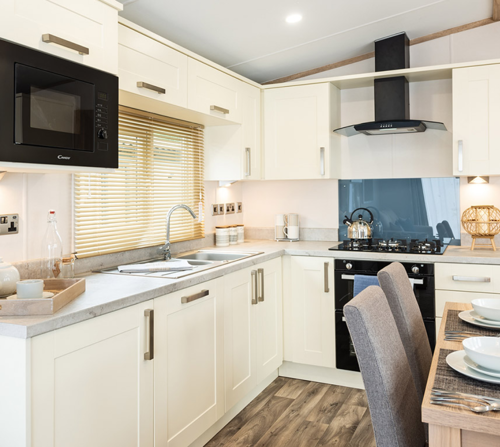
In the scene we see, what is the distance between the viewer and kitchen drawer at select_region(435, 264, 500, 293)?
288 centimetres

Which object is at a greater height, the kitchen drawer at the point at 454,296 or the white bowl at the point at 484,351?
the white bowl at the point at 484,351

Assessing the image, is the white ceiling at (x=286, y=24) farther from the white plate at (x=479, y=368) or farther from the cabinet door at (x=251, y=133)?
the white plate at (x=479, y=368)

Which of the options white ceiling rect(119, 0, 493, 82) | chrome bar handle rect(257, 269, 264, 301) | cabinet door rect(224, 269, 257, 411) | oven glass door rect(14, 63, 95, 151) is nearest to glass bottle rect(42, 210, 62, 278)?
oven glass door rect(14, 63, 95, 151)

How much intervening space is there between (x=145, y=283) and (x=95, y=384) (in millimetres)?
525

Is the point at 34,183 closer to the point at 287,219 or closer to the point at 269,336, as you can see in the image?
the point at 269,336

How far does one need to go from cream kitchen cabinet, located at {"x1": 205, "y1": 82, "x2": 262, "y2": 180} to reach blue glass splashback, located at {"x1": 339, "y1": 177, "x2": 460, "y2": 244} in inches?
33.3

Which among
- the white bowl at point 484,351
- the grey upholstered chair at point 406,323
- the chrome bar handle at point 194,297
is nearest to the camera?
the white bowl at point 484,351

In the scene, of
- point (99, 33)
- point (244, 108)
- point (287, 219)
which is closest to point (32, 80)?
point (99, 33)

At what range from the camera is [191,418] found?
2328 millimetres

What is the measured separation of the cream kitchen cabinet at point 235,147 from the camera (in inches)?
135

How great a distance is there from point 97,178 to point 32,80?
89 centimetres

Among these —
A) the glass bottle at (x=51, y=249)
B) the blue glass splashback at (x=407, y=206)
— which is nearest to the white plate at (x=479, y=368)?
the glass bottle at (x=51, y=249)

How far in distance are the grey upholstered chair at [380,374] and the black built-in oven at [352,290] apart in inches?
65.7

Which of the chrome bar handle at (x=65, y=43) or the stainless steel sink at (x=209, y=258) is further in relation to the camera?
the stainless steel sink at (x=209, y=258)
